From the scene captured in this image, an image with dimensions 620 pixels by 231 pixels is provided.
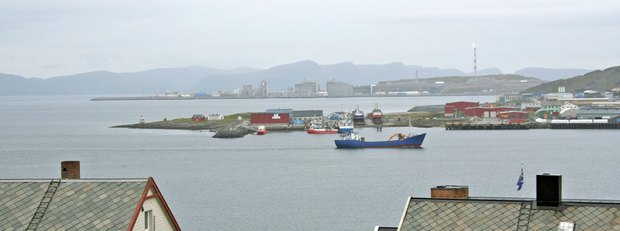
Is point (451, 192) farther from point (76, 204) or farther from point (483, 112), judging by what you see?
Result: point (483, 112)

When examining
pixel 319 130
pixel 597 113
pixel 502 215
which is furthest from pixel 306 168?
pixel 597 113

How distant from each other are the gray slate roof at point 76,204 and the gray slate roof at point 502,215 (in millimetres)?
3799

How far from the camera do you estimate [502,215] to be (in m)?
15.7

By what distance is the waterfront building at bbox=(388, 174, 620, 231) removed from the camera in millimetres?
15164

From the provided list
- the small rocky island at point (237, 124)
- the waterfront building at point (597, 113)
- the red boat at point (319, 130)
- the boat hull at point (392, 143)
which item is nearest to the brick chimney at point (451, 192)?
the boat hull at point (392, 143)

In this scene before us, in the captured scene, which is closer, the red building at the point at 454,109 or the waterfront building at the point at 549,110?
the waterfront building at the point at 549,110

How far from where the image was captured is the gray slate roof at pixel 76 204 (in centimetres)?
1512

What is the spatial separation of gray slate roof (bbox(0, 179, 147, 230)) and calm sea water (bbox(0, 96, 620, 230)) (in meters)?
26.4

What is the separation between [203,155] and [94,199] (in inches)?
3096

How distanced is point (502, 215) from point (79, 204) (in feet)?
18.9

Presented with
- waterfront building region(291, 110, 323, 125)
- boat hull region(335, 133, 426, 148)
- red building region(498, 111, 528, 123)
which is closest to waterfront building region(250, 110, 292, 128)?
waterfront building region(291, 110, 323, 125)

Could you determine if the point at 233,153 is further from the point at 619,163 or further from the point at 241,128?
the point at 241,128

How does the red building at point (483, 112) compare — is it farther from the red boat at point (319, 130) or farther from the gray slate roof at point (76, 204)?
the gray slate roof at point (76, 204)

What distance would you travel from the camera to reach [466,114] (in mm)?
185250
